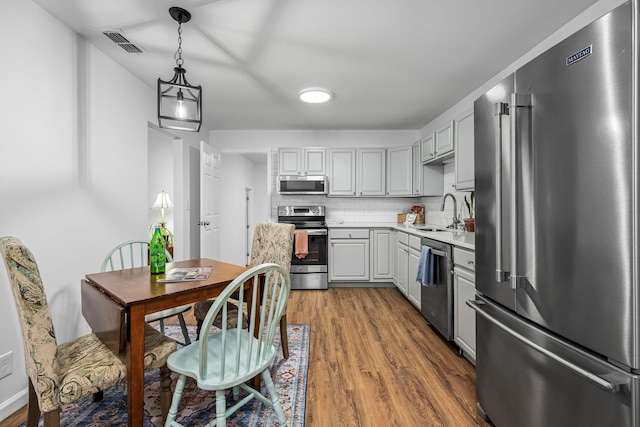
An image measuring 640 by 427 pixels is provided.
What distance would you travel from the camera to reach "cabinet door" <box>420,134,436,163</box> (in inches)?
147

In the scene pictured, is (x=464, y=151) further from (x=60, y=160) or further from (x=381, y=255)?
(x=60, y=160)

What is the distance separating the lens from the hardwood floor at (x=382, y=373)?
170cm

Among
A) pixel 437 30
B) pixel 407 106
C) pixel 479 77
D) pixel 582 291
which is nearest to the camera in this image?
pixel 582 291

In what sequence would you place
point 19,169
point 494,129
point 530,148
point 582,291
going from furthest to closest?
point 19,169 → point 494,129 → point 530,148 → point 582,291

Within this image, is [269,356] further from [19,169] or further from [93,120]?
[93,120]

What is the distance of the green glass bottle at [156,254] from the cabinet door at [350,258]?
2742 millimetres

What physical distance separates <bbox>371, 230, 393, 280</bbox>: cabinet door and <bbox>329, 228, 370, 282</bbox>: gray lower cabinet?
88 mm

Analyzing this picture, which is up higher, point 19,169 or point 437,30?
point 437,30

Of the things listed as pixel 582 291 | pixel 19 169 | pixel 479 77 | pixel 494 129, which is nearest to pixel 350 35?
pixel 494 129

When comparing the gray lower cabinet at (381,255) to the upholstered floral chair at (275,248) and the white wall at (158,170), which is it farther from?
the white wall at (158,170)

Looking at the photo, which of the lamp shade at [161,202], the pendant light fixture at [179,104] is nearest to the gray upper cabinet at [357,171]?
the lamp shade at [161,202]

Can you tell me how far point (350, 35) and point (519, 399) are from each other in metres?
2.41

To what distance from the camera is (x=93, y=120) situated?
2381mm

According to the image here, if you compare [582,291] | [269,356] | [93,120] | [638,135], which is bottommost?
[269,356]
